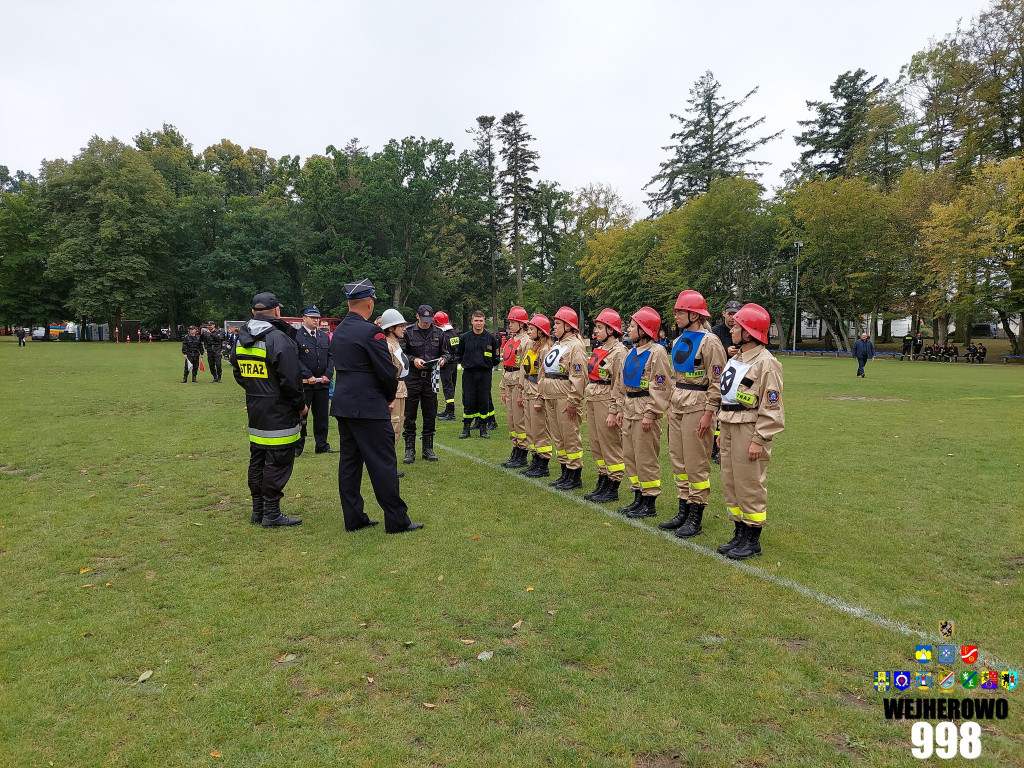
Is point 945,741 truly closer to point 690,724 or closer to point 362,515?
point 690,724

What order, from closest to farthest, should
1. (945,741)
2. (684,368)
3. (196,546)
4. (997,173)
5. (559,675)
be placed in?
(945,741)
(559,675)
(196,546)
(684,368)
(997,173)

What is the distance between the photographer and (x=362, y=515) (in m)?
6.31

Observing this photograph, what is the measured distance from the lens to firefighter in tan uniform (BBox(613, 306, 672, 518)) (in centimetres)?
643

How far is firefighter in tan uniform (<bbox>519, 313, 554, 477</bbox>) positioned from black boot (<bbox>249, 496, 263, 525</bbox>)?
12.0 ft

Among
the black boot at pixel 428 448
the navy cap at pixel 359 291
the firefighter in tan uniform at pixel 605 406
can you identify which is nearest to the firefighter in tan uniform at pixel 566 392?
the firefighter in tan uniform at pixel 605 406

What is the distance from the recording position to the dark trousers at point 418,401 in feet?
31.4

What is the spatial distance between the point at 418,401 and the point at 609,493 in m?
3.90

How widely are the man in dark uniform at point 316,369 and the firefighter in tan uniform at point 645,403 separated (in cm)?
487

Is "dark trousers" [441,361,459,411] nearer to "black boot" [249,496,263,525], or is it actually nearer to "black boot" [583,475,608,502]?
"black boot" [583,475,608,502]

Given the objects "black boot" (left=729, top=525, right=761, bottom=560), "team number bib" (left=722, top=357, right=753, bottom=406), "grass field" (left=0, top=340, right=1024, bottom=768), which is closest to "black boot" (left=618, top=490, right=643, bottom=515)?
"grass field" (left=0, top=340, right=1024, bottom=768)

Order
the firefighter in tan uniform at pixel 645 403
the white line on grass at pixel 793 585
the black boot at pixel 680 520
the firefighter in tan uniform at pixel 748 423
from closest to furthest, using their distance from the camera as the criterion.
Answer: the white line on grass at pixel 793 585, the firefighter in tan uniform at pixel 748 423, the black boot at pixel 680 520, the firefighter in tan uniform at pixel 645 403

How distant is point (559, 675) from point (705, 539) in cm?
292

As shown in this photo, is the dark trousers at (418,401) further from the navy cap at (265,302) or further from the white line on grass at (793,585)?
the navy cap at (265,302)

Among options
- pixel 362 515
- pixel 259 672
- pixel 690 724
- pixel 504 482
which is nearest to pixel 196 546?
pixel 362 515
